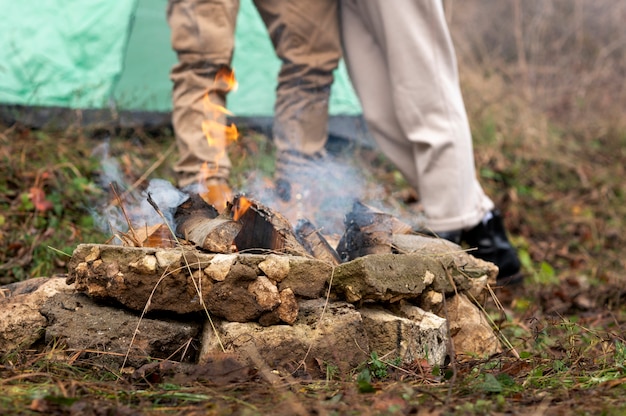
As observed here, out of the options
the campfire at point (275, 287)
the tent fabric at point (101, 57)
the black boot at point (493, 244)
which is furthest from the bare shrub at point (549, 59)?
the campfire at point (275, 287)

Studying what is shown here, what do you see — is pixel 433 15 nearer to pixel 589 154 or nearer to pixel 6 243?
pixel 6 243

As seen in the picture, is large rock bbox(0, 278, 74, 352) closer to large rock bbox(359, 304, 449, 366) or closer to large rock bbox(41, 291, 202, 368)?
large rock bbox(41, 291, 202, 368)

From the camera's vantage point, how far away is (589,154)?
657cm

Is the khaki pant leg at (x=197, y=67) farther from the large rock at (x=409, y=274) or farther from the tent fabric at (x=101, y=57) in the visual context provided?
the tent fabric at (x=101, y=57)

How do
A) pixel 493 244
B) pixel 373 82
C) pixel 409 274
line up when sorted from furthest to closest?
pixel 493 244
pixel 373 82
pixel 409 274

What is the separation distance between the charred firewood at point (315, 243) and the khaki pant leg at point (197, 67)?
77cm

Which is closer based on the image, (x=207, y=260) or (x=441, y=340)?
(x=207, y=260)

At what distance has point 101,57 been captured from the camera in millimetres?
4773

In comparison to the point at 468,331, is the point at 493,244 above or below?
below

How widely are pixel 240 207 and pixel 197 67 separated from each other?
1119mm

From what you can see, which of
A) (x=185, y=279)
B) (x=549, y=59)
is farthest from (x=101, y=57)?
(x=549, y=59)

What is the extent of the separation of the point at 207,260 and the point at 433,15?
66.8 inches

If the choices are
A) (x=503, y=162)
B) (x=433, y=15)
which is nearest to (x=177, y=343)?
(x=433, y=15)

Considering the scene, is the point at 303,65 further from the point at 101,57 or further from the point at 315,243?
the point at 101,57
